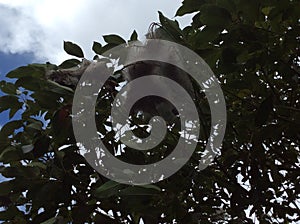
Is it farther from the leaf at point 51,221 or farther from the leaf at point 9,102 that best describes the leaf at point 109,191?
the leaf at point 9,102

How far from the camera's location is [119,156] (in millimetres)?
1506

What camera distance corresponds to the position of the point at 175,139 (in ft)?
5.52

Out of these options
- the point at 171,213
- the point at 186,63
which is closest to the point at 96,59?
the point at 186,63

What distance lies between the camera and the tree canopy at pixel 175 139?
119 centimetres

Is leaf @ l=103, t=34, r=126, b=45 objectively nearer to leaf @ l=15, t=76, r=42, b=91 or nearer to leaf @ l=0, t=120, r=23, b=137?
leaf @ l=15, t=76, r=42, b=91

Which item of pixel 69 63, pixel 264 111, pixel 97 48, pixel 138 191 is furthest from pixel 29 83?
pixel 264 111

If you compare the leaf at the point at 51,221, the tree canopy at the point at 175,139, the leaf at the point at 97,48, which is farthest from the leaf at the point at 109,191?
the leaf at the point at 97,48

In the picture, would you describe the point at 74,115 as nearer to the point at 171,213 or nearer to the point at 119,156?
the point at 119,156

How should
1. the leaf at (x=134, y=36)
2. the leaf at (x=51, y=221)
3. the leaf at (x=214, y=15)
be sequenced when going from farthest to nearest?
the leaf at (x=134, y=36) < the leaf at (x=51, y=221) < the leaf at (x=214, y=15)

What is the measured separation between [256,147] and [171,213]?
42cm

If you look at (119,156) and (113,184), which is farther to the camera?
(119,156)

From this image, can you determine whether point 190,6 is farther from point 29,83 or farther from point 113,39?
point 29,83

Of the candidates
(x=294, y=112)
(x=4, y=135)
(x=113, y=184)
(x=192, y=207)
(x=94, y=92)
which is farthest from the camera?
(x=192, y=207)

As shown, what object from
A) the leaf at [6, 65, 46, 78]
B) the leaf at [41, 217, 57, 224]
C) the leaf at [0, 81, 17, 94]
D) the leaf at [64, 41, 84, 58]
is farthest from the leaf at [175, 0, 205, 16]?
the leaf at [41, 217, 57, 224]
